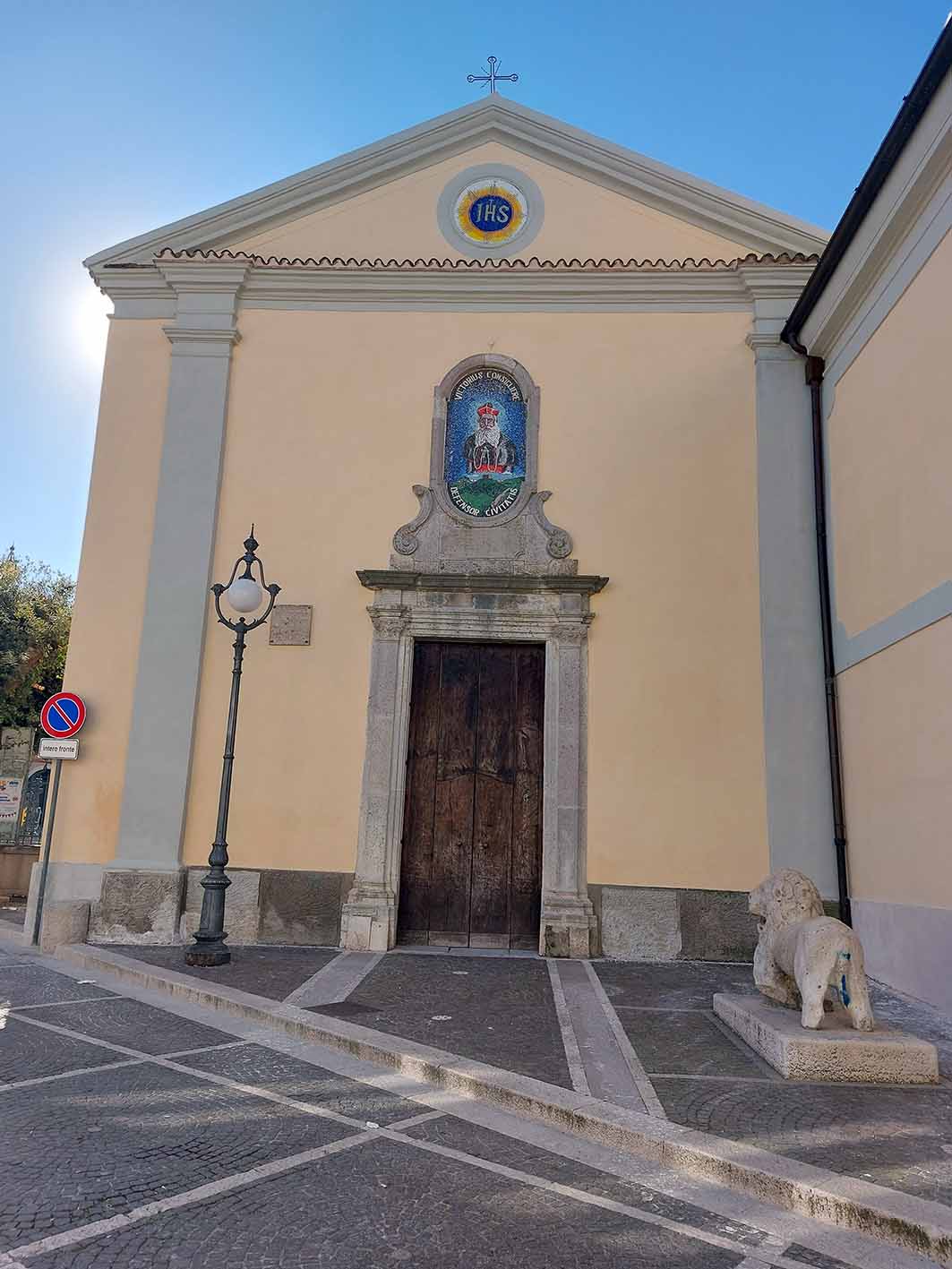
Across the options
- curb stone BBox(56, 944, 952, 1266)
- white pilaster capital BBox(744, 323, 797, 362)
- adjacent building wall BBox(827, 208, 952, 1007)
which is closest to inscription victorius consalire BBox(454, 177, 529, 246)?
white pilaster capital BBox(744, 323, 797, 362)

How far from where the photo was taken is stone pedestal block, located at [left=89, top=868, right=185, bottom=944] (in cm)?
807

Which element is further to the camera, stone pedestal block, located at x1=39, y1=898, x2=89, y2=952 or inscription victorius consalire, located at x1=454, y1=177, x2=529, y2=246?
inscription victorius consalire, located at x1=454, y1=177, x2=529, y2=246

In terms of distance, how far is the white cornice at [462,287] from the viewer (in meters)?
9.22

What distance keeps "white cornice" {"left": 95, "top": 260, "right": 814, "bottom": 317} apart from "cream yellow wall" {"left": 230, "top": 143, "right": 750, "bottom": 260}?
44cm

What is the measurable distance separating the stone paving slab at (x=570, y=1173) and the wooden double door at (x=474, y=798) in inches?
175

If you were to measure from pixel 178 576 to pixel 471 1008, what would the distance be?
5322mm

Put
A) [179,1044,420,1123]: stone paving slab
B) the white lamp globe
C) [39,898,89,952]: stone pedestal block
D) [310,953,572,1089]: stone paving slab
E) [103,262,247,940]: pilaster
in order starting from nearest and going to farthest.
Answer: [179,1044,420,1123]: stone paving slab → [310,953,572,1089]: stone paving slab → the white lamp globe → [39,898,89,952]: stone pedestal block → [103,262,247,940]: pilaster

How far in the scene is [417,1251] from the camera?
266 centimetres

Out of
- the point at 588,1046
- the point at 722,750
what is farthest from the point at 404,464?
the point at 588,1046

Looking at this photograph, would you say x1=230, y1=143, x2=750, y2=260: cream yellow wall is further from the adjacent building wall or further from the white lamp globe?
the white lamp globe

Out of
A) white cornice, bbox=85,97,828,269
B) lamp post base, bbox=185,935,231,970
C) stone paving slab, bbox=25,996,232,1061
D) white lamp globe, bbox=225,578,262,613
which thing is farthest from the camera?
white cornice, bbox=85,97,828,269

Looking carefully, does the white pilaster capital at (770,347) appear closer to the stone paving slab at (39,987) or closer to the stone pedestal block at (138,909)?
the stone pedestal block at (138,909)

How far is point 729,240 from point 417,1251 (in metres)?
9.68

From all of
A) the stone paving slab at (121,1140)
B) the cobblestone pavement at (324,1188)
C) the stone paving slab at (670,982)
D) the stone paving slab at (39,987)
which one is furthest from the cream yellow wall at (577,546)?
the stone paving slab at (121,1140)
